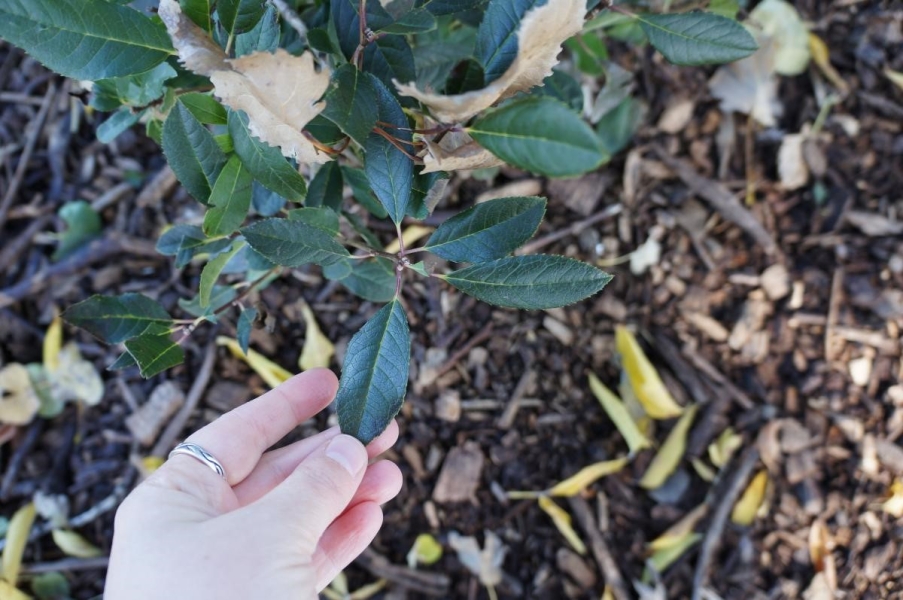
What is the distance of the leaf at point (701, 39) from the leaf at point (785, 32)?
3.31ft

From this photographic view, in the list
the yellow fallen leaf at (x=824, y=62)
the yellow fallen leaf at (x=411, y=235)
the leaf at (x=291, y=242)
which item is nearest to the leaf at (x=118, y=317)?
the leaf at (x=291, y=242)

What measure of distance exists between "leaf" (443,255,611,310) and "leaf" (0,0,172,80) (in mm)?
465

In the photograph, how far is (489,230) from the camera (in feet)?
2.92

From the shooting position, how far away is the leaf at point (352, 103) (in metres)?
0.75

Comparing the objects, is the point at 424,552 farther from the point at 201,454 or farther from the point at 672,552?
the point at 201,454

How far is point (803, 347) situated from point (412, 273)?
1.05 meters

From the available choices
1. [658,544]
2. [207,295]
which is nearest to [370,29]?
[207,295]

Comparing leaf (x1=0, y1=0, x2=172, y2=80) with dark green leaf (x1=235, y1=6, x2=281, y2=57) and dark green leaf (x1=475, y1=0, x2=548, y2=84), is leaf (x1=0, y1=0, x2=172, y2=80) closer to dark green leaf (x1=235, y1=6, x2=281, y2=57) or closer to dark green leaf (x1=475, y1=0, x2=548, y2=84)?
dark green leaf (x1=235, y1=6, x2=281, y2=57)

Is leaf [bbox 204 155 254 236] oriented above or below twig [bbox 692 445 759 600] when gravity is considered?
above

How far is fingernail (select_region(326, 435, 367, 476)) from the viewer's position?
0.94 metres

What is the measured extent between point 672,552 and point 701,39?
1.26 m

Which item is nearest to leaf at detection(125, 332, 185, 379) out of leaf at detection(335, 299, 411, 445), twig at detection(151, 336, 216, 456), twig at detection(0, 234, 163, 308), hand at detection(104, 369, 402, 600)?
hand at detection(104, 369, 402, 600)

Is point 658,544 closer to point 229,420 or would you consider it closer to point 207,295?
point 229,420

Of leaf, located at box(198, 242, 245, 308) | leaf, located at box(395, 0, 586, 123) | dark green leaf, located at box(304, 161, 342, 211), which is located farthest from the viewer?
dark green leaf, located at box(304, 161, 342, 211)
